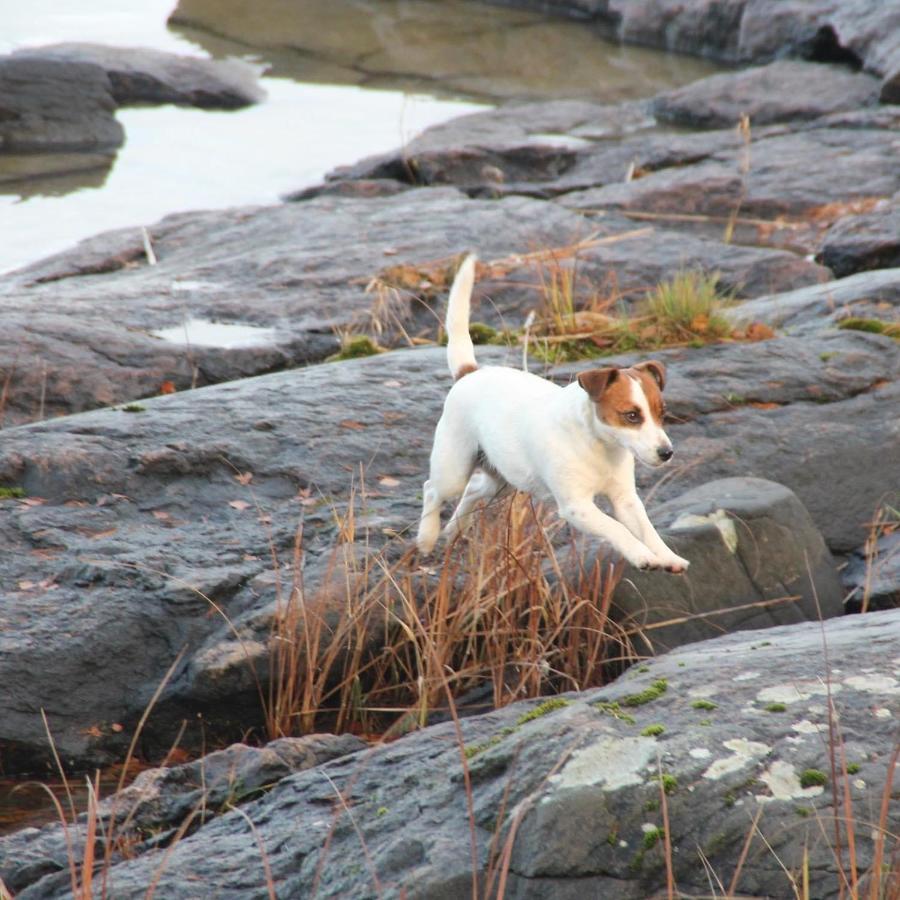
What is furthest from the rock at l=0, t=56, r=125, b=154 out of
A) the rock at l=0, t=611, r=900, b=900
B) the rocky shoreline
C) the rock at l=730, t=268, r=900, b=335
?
the rock at l=0, t=611, r=900, b=900

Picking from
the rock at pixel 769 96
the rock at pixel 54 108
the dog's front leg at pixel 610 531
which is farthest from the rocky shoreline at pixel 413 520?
the rock at pixel 54 108

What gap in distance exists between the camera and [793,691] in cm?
325

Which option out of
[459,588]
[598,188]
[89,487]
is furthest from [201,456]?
[598,188]

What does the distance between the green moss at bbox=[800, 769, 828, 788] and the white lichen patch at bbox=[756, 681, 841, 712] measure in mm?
287

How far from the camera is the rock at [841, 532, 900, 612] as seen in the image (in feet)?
17.3

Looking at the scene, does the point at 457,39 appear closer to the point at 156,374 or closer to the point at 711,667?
the point at 156,374

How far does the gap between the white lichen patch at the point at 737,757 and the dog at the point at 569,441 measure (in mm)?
808

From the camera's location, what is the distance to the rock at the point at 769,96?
14.8 meters

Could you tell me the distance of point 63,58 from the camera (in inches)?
607

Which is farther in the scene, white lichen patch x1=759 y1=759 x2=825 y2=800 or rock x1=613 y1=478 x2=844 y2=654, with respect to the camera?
rock x1=613 y1=478 x2=844 y2=654

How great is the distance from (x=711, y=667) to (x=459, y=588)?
4.99 ft

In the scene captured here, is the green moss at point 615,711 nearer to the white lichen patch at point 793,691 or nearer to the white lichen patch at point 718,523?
the white lichen patch at point 793,691

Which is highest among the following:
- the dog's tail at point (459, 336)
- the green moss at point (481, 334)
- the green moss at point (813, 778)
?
the dog's tail at point (459, 336)

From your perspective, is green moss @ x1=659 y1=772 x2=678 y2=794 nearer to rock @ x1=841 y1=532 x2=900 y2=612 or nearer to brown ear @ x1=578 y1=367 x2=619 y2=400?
brown ear @ x1=578 y1=367 x2=619 y2=400
